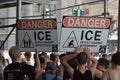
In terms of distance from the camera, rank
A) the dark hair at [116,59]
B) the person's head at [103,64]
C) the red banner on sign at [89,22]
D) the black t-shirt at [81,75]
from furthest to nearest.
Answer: the red banner on sign at [89,22] → the person's head at [103,64] → the black t-shirt at [81,75] → the dark hair at [116,59]

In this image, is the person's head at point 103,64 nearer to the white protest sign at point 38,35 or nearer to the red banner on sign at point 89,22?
the red banner on sign at point 89,22

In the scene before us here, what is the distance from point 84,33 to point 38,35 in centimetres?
110

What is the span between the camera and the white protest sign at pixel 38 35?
33.6 feet

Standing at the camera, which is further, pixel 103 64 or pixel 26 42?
pixel 26 42

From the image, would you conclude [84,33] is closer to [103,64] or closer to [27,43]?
[27,43]

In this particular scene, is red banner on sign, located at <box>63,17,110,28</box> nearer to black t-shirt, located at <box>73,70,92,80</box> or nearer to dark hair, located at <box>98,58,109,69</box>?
dark hair, located at <box>98,58,109,69</box>

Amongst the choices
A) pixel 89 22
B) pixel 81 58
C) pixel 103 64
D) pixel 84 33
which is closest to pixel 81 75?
pixel 81 58

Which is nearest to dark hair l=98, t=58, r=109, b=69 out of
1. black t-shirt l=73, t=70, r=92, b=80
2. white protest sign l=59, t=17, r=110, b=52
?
black t-shirt l=73, t=70, r=92, b=80

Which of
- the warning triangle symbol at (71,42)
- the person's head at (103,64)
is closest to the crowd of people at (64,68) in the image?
the person's head at (103,64)

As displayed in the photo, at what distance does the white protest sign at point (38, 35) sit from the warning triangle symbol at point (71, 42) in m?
0.37

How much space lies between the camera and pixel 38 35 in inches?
411

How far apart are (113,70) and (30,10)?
90.7 feet

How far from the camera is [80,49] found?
7.27 metres

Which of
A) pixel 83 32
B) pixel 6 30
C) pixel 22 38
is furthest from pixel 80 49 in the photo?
pixel 6 30
